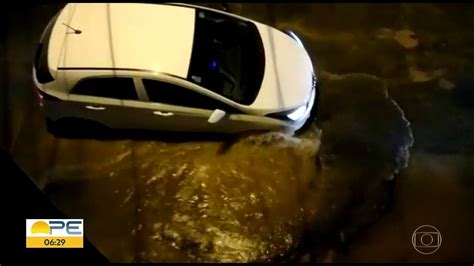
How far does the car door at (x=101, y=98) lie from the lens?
5793 mm

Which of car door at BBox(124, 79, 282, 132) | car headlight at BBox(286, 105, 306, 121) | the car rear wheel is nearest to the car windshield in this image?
car door at BBox(124, 79, 282, 132)

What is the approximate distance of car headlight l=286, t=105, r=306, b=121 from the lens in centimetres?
606

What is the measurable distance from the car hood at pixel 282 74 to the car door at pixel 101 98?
1108 millimetres

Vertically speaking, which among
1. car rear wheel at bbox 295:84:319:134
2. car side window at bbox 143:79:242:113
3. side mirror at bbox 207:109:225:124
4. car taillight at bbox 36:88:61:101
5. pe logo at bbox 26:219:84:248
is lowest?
pe logo at bbox 26:219:84:248

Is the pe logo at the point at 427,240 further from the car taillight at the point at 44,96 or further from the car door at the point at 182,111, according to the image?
the car taillight at the point at 44,96

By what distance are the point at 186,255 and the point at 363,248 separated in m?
1.50

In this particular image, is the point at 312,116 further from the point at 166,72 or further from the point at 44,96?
the point at 44,96

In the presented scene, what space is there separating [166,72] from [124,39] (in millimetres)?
463

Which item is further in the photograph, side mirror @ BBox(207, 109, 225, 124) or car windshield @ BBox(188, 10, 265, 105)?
car windshield @ BBox(188, 10, 265, 105)

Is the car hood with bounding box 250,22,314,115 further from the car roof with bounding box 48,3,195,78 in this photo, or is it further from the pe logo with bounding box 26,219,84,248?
the pe logo with bounding box 26,219,84,248

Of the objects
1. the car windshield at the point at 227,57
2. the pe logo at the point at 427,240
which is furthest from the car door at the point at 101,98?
the pe logo at the point at 427,240

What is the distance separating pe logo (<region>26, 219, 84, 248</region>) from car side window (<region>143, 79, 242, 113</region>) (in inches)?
50.4

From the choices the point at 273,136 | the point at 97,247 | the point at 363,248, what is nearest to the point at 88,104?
the point at 97,247

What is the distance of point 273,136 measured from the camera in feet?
20.4
